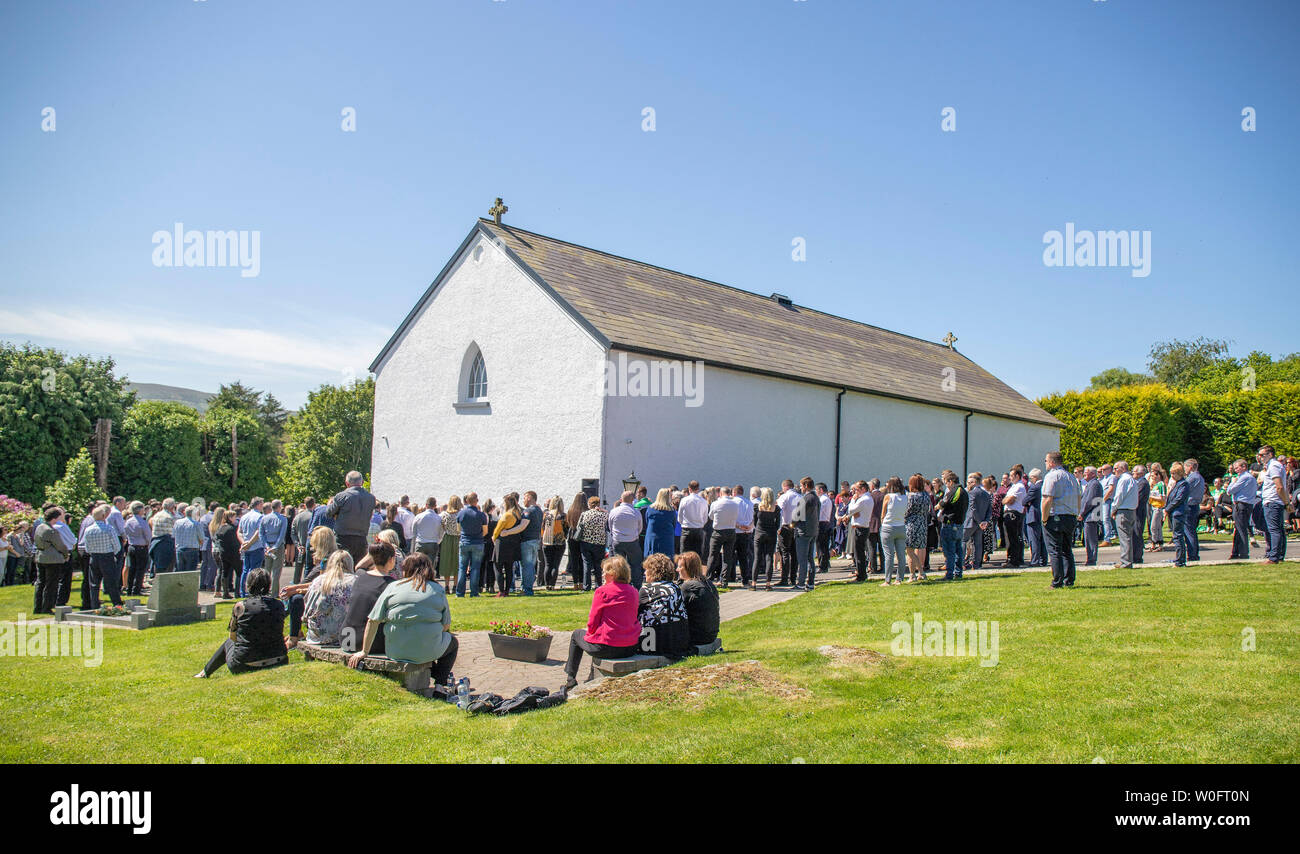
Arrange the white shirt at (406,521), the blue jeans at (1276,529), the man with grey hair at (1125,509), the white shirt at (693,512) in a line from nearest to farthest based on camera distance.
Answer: the blue jeans at (1276,529)
the man with grey hair at (1125,509)
the white shirt at (693,512)
the white shirt at (406,521)

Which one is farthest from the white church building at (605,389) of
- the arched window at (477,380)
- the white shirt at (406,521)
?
the white shirt at (406,521)

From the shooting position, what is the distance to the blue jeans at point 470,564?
1549cm

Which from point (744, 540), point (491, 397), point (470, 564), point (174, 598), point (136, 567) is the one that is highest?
point (491, 397)

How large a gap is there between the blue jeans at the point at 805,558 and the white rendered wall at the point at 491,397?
597 centimetres

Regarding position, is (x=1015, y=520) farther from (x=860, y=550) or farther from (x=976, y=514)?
(x=860, y=550)

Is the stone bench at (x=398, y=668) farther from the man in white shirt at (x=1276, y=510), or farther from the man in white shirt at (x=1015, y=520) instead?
the man in white shirt at (x=1276, y=510)

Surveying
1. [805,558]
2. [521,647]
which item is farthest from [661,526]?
[521,647]

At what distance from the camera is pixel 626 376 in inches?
773

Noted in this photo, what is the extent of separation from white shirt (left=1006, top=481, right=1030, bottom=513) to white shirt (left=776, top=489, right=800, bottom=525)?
4112 millimetres

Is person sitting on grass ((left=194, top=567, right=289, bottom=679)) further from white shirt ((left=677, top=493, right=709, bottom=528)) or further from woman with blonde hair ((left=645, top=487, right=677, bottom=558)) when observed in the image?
white shirt ((left=677, top=493, right=709, bottom=528))

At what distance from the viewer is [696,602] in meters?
8.84

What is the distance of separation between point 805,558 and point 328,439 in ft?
186
